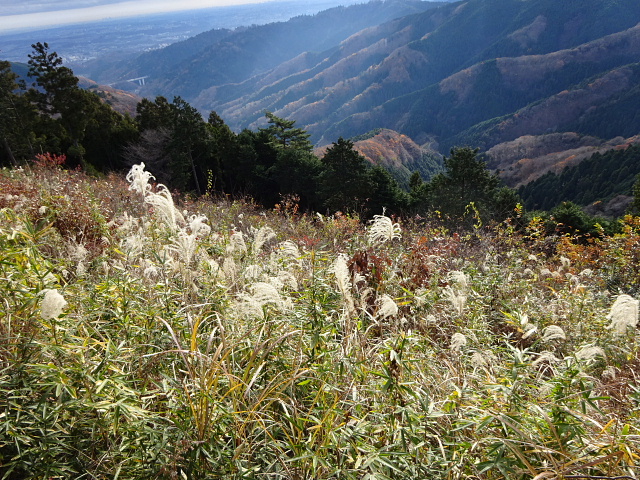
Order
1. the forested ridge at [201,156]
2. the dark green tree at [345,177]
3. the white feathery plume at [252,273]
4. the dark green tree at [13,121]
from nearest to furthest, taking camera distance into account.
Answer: the white feathery plume at [252,273], the dark green tree at [13,121], the forested ridge at [201,156], the dark green tree at [345,177]

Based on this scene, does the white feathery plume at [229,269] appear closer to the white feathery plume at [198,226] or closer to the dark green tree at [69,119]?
the white feathery plume at [198,226]

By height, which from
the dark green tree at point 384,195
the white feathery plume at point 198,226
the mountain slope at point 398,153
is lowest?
the mountain slope at point 398,153

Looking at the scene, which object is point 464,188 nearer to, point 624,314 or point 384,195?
point 384,195

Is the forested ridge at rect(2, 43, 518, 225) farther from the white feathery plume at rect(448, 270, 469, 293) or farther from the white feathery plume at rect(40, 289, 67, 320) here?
the white feathery plume at rect(40, 289, 67, 320)

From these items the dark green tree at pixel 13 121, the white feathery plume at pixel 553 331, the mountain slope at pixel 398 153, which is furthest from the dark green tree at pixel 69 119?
the mountain slope at pixel 398 153

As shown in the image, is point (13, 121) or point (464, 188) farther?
point (464, 188)

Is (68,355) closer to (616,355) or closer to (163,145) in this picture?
(616,355)

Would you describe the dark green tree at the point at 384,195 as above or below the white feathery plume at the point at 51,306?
below

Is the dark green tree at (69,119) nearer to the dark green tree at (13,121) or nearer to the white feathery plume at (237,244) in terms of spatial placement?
the dark green tree at (13,121)

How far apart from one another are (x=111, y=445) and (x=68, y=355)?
0.44m

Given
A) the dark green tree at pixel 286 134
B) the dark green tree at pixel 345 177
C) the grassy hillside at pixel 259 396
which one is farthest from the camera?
the dark green tree at pixel 286 134

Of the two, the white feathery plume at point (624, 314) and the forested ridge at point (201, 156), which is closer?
the white feathery plume at point (624, 314)

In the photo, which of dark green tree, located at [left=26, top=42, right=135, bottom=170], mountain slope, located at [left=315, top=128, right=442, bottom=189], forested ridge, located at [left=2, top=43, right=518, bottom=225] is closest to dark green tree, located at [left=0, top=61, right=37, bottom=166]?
forested ridge, located at [left=2, top=43, right=518, bottom=225]

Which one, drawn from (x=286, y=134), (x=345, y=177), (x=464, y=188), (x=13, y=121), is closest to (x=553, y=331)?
(x=345, y=177)
